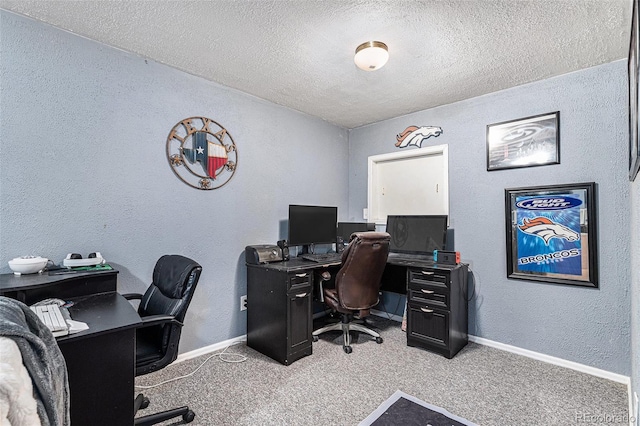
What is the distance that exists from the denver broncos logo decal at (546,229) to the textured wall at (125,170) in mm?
2389

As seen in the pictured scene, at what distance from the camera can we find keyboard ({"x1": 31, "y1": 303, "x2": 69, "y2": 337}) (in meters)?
1.13

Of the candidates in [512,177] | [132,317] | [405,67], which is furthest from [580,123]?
[132,317]

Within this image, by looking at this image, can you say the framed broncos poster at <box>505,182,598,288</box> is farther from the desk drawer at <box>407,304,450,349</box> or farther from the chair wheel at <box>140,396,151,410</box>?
the chair wheel at <box>140,396,151,410</box>

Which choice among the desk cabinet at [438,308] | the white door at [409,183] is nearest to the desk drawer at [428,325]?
the desk cabinet at [438,308]

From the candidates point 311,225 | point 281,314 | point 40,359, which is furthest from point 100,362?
point 311,225

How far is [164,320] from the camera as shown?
1.54m

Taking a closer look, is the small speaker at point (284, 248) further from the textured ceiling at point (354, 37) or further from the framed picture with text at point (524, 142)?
the framed picture with text at point (524, 142)

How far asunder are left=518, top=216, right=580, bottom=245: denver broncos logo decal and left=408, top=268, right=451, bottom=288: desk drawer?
2.81 feet

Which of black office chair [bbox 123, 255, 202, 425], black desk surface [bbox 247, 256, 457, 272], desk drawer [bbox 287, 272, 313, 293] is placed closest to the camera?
black office chair [bbox 123, 255, 202, 425]

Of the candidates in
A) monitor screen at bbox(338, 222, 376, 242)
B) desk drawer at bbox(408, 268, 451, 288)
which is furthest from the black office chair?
monitor screen at bbox(338, 222, 376, 242)

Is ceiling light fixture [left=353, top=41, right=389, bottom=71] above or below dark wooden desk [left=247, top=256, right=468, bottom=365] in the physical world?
above

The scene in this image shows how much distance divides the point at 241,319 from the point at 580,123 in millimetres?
3501

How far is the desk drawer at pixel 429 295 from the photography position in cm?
267

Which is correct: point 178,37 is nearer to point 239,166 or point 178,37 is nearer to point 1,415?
point 239,166
